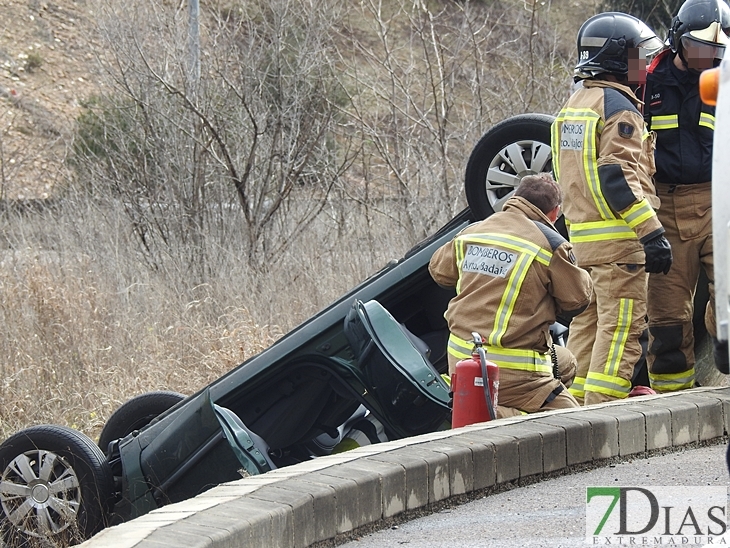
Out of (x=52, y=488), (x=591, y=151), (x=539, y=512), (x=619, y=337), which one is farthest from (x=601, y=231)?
(x=52, y=488)

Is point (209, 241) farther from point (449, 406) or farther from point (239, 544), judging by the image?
point (239, 544)

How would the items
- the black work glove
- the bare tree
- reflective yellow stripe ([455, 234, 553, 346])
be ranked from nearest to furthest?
reflective yellow stripe ([455, 234, 553, 346]) → the black work glove → the bare tree

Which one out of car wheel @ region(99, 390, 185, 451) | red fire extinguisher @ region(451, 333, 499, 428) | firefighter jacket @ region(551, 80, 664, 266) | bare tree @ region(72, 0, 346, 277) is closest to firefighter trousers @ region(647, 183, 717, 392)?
firefighter jacket @ region(551, 80, 664, 266)

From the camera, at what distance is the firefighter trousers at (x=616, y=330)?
5.21 m

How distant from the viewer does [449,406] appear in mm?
4645

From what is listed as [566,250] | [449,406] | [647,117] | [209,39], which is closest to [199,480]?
[449,406]

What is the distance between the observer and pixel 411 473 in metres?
3.55

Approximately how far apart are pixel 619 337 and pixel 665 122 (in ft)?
3.85

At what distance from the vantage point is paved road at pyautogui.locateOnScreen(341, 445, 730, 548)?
3.28 metres

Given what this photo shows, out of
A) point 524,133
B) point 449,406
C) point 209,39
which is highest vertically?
point 209,39

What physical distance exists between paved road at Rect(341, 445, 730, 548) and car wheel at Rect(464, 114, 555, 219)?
5.38 feet

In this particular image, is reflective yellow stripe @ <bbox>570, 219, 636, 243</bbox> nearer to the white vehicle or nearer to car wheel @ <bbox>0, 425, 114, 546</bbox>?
car wheel @ <bbox>0, 425, 114, 546</bbox>

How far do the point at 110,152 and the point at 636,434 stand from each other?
9762 millimetres

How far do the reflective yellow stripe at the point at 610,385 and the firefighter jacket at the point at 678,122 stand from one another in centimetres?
112
